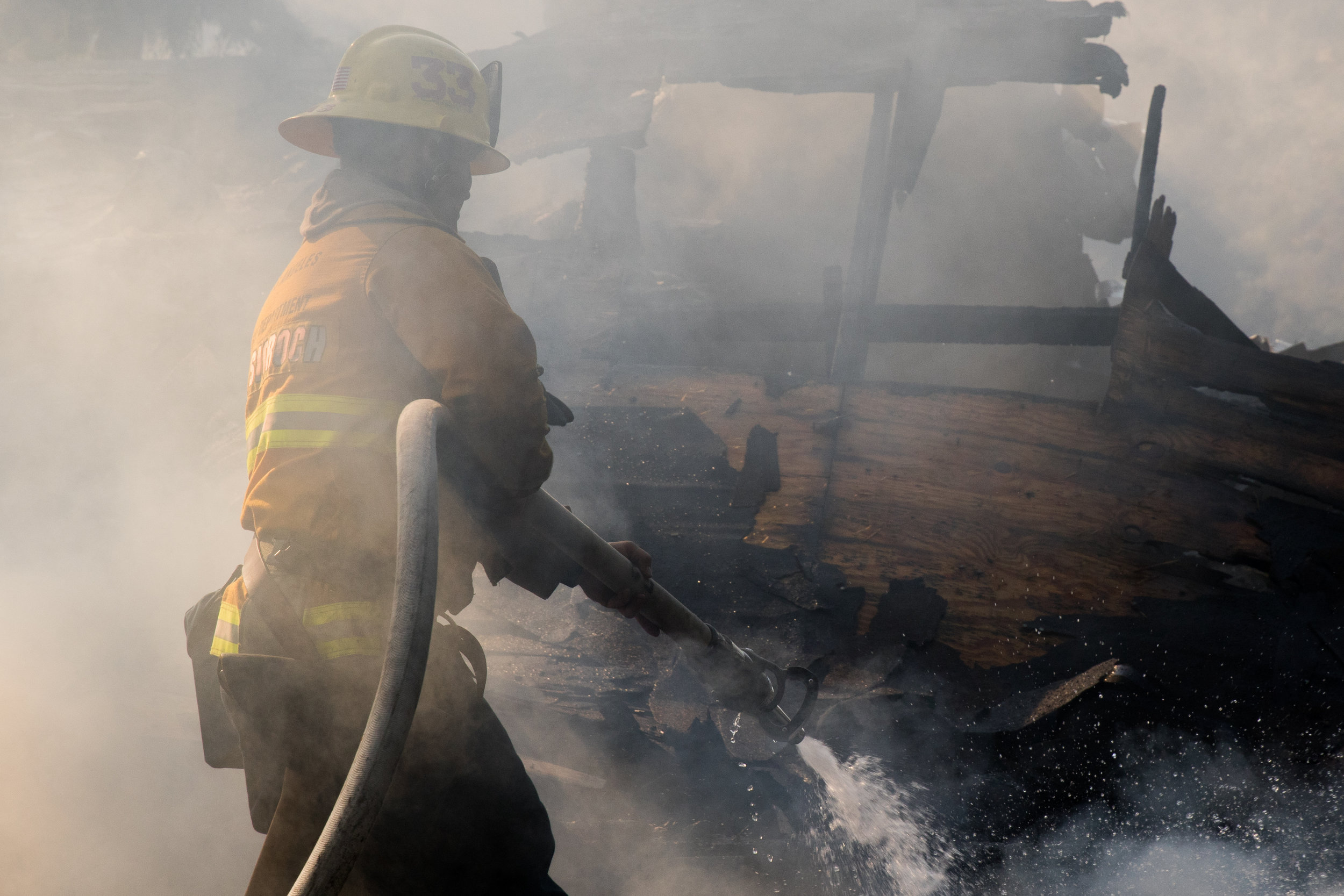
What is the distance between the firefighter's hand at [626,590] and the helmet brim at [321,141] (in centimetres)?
122

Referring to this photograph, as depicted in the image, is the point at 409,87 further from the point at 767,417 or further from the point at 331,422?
the point at 767,417

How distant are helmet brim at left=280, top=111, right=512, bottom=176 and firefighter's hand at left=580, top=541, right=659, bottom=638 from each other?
4.02 ft

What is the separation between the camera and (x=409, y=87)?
1840mm

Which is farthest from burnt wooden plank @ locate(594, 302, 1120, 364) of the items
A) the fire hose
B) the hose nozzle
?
the fire hose

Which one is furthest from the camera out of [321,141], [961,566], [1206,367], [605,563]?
[961,566]

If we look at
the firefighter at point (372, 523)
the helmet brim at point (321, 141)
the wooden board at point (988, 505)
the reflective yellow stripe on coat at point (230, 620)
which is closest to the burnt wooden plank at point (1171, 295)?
the wooden board at point (988, 505)

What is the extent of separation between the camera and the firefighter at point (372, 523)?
1536 mm

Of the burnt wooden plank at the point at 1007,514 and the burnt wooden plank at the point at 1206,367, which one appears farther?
the burnt wooden plank at the point at 1007,514

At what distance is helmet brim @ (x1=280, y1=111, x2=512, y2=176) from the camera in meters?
1.98

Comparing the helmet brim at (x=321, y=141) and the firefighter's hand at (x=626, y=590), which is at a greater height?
the helmet brim at (x=321, y=141)

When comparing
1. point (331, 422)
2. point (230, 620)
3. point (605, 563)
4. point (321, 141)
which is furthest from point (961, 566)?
point (321, 141)

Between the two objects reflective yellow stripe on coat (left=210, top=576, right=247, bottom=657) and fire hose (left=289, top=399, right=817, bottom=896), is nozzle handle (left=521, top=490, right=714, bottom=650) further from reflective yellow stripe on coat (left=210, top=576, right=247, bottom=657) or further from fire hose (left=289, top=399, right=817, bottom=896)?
reflective yellow stripe on coat (left=210, top=576, right=247, bottom=657)

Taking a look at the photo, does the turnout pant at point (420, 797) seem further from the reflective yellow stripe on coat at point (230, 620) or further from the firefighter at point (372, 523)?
the reflective yellow stripe on coat at point (230, 620)

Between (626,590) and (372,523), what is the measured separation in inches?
31.1
